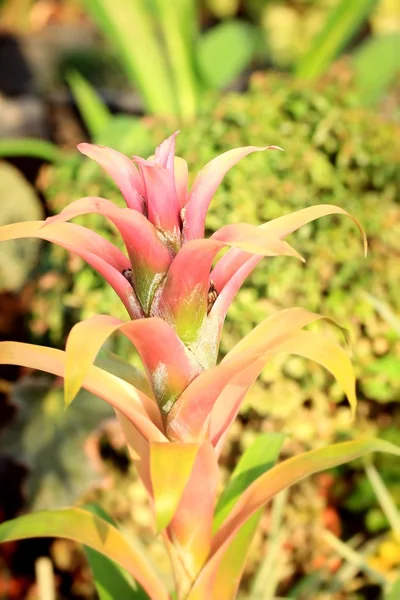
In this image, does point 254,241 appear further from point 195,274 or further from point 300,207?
point 300,207

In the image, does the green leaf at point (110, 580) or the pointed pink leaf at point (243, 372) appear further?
the green leaf at point (110, 580)

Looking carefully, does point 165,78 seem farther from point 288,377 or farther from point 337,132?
point 288,377

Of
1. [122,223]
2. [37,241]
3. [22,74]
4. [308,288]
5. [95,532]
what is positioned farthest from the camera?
[22,74]

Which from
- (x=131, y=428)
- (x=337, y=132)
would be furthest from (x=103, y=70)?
(x=131, y=428)

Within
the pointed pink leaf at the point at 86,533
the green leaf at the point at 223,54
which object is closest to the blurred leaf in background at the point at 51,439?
the pointed pink leaf at the point at 86,533

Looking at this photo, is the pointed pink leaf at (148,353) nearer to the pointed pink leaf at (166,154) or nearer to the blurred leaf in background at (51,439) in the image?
the pointed pink leaf at (166,154)

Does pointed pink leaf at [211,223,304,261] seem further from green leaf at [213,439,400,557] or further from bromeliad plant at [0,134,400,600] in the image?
green leaf at [213,439,400,557]

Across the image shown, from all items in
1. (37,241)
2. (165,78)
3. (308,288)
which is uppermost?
(165,78)
